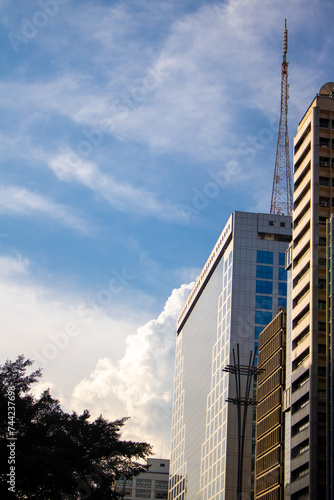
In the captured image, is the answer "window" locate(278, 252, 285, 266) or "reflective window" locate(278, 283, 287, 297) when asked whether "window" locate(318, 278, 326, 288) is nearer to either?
"reflective window" locate(278, 283, 287, 297)

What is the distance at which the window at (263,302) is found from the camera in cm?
16238

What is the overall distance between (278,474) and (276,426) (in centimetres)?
777

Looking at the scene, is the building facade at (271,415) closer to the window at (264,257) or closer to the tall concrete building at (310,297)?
the tall concrete building at (310,297)

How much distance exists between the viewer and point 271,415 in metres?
126

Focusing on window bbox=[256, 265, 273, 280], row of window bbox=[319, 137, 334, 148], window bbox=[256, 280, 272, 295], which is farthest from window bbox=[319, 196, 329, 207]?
window bbox=[256, 265, 273, 280]

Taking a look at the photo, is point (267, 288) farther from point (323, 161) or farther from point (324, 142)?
point (324, 142)

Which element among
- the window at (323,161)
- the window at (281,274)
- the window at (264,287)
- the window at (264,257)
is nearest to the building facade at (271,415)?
the window at (323,161)

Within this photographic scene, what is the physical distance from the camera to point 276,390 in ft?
403

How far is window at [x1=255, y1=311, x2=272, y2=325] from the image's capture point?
6319 inches

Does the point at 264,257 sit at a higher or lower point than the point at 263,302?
higher

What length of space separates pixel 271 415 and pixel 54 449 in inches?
2504

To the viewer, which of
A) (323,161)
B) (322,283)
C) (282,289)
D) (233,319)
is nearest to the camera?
(322,283)

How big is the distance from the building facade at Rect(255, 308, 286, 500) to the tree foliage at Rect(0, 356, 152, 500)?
4442 cm

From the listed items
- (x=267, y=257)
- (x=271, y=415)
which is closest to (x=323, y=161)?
(x=271, y=415)
